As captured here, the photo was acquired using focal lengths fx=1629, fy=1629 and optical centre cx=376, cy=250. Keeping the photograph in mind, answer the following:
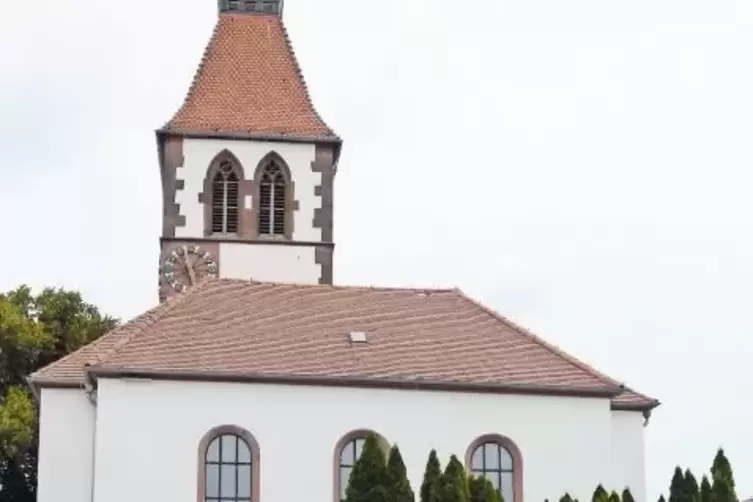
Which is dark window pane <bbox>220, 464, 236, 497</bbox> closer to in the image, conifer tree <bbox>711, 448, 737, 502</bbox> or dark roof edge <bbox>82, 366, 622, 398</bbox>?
dark roof edge <bbox>82, 366, 622, 398</bbox>

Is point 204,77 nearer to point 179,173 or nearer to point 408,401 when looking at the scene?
point 179,173

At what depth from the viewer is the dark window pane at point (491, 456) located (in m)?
36.0

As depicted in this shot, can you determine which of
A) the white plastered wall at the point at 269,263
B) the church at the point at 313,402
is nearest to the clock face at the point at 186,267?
the white plastered wall at the point at 269,263

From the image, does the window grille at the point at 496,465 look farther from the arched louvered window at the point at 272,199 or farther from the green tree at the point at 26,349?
the green tree at the point at 26,349

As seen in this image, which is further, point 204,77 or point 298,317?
point 204,77

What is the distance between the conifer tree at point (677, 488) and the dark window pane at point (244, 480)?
953cm

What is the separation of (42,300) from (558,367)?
69.0 feet

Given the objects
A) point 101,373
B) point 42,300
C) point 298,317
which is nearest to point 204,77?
point 42,300

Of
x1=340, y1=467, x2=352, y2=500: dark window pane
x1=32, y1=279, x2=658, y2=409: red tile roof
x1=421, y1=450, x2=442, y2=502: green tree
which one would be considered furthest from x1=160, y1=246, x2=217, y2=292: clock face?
x1=421, y1=450, x2=442, y2=502: green tree

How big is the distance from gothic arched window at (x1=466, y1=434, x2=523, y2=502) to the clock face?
1126 centimetres

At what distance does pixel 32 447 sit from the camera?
4850 cm

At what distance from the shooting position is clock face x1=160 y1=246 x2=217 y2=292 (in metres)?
44.3

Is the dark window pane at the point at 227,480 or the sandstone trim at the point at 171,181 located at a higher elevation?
the sandstone trim at the point at 171,181

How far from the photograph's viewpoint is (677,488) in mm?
29641
